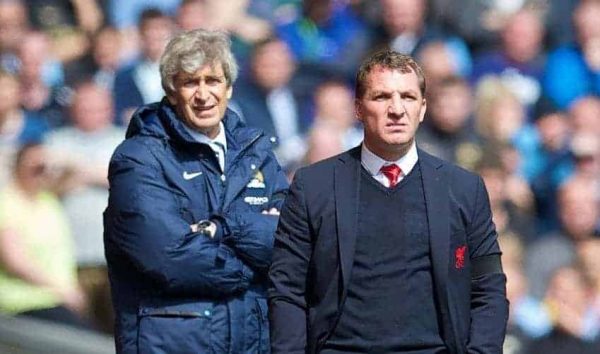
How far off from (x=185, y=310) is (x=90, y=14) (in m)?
4.74

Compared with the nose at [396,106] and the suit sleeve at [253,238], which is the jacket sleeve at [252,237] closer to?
the suit sleeve at [253,238]

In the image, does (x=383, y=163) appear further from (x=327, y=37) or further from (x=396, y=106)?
(x=327, y=37)

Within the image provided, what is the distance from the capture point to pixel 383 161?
393 cm

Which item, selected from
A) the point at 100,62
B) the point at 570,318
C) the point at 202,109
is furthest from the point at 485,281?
the point at 100,62

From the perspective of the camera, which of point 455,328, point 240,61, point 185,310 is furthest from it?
point 240,61

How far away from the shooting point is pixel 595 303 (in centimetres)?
745

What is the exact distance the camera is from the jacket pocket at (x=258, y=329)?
4453mm

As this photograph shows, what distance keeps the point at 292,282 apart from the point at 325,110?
4.23 m

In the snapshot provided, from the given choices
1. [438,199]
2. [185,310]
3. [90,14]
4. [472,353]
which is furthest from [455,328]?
[90,14]

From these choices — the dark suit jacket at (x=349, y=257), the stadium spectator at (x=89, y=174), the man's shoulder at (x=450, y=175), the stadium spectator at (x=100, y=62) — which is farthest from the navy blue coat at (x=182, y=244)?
the stadium spectator at (x=100, y=62)

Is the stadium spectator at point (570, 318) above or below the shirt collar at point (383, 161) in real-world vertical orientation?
below

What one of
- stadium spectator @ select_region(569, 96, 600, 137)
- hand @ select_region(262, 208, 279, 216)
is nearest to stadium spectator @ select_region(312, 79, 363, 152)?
stadium spectator @ select_region(569, 96, 600, 137)

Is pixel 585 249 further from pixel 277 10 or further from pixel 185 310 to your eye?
pixel 185 310

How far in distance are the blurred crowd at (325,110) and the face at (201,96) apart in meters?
3.42
